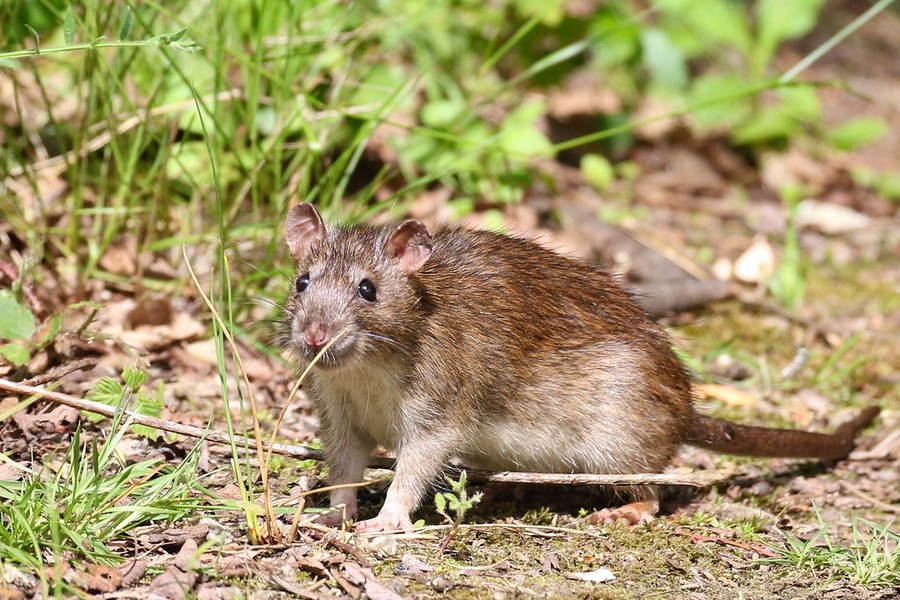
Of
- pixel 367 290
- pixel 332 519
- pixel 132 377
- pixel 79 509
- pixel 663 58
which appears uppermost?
pixel 663 58

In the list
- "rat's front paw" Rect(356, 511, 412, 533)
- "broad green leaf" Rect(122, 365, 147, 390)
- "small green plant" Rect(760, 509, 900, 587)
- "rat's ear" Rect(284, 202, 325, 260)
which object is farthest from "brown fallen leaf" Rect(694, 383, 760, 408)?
"broad green leaf" Rect(122, 365, 147, 390)

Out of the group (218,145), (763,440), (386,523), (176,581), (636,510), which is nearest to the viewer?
(176,581)

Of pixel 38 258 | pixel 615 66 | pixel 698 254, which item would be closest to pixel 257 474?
pixel 38 258

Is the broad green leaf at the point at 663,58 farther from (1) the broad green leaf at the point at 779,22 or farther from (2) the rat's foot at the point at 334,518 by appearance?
(2) the rat's foot at the point at 334,518

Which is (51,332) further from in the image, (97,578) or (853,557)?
(853,557)

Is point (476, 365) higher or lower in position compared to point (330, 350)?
lower

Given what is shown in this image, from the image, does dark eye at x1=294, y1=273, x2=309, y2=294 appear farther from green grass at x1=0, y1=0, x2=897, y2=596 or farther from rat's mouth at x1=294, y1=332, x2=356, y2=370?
green grass at x1=0, y1=0, x2=897, y2=596

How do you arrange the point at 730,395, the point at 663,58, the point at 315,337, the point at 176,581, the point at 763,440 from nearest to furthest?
the point at 176,581, the point at 315,337, the point at 763,440, the point at 730,395, the point at 663,58

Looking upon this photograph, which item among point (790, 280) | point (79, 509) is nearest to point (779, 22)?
point (790, 280)
